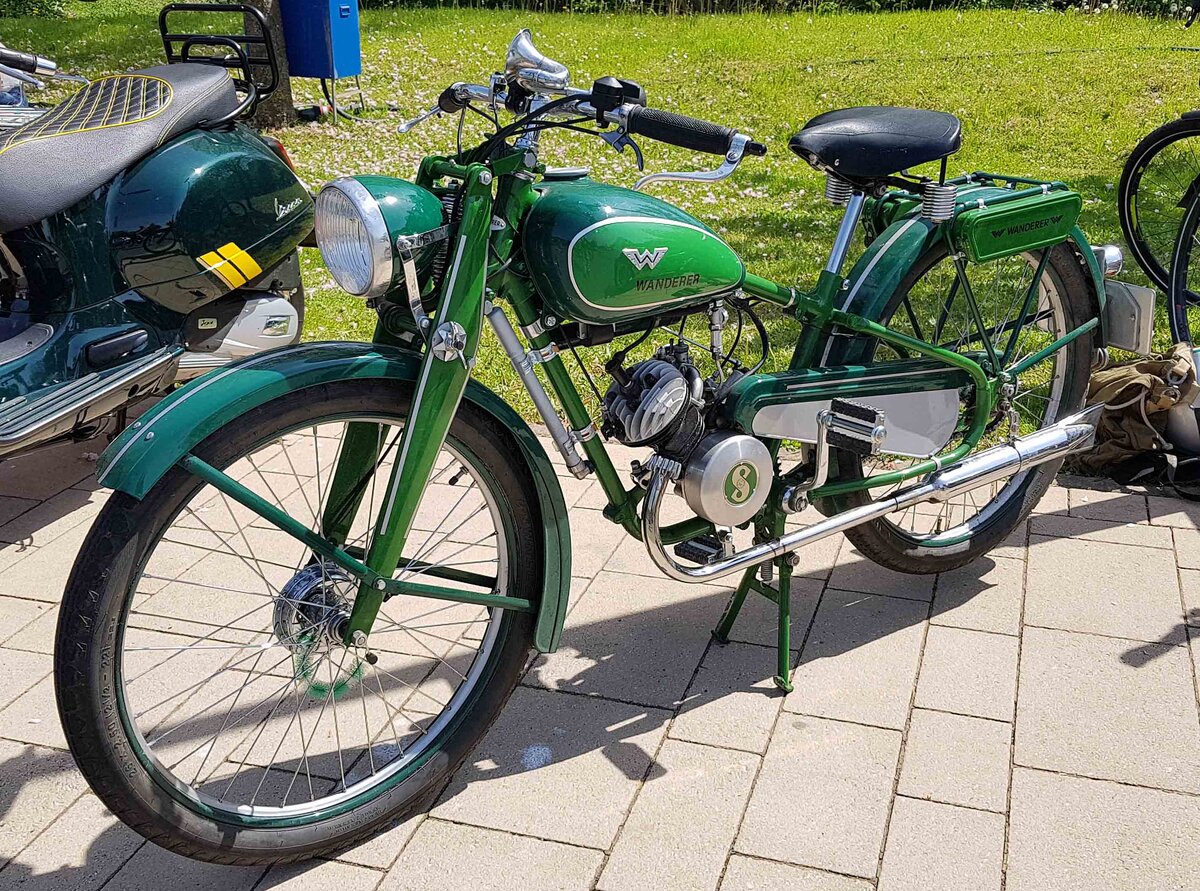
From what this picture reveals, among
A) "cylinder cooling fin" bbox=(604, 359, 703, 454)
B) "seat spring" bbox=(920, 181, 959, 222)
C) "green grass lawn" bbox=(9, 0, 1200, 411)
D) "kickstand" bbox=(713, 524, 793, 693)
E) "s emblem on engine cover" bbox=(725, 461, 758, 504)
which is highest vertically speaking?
"seat spring" bbox=(920, 181, 959, 222)

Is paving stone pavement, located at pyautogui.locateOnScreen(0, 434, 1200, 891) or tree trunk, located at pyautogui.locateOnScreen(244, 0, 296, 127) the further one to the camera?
tree trunk, located at pyautogui.locateOnScreen(244, 0, 296, 127)

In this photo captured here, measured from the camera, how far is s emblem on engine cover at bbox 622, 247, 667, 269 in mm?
2221

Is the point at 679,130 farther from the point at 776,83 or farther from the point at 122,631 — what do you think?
the point at 776,83

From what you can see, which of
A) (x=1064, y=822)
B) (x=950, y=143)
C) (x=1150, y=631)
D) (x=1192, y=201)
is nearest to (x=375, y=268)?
(x=950, y=143)

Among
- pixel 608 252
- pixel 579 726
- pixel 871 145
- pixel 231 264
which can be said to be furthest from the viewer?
pixel 231 264

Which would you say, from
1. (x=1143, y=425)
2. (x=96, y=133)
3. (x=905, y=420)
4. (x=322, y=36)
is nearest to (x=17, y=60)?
(x=96, y=133)

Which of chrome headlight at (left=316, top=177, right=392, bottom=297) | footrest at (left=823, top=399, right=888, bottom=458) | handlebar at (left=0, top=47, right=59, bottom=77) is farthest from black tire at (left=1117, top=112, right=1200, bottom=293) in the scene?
handlebar at (left=0, top=47, right=59, bottom=77)

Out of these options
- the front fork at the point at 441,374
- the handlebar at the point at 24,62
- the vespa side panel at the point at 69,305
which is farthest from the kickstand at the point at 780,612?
the handlebar at the point at 24,62

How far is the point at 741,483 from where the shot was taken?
253 cm

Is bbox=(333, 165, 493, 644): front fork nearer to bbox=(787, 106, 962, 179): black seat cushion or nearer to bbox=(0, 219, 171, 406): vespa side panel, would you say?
bbox=(787, 106, 962, 179): black seat cushion

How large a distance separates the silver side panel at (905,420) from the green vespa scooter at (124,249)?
6.34ft

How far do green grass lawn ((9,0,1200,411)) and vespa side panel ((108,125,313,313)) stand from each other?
1.37 meters

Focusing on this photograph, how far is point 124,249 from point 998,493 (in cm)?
269

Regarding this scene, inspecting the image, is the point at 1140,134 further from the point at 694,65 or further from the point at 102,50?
the point at 102,50
